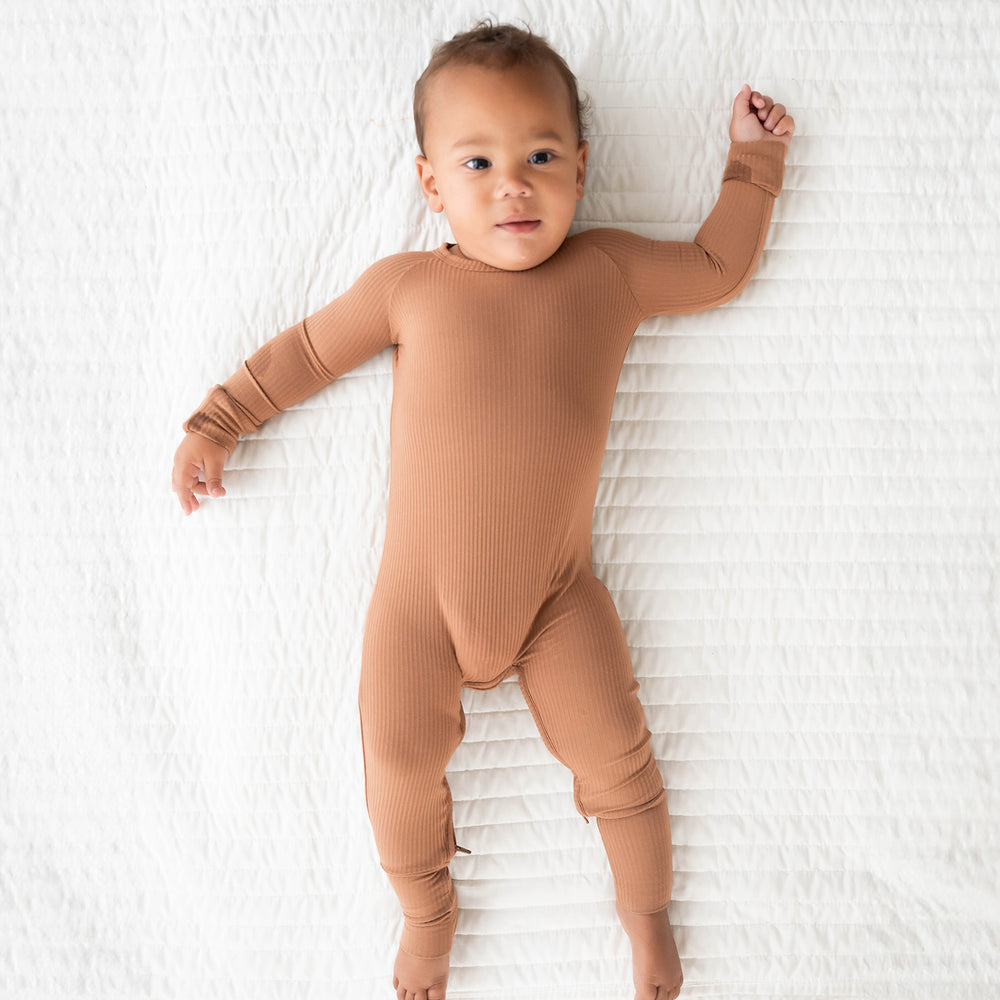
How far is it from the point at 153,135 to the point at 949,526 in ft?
3.80

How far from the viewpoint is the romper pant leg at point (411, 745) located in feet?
3.14

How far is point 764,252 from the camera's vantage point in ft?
3.55

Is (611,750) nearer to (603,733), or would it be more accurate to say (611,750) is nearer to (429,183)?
(603,733)

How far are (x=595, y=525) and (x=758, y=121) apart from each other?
55 centimetres

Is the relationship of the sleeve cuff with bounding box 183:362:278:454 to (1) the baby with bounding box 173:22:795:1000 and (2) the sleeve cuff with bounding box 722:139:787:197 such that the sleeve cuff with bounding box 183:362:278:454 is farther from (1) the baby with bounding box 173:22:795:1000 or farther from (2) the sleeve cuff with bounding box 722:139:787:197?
(2) the sleeve cuff with bounding box 722:139:787:197

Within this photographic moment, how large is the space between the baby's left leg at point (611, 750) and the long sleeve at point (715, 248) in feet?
1.23

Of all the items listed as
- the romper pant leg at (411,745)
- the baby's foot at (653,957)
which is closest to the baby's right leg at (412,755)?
the romper pant leg at (411,745)

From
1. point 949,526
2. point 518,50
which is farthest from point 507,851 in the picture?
point 518,50

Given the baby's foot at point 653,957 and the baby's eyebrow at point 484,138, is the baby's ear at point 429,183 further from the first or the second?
the baby's foot at point 653,957

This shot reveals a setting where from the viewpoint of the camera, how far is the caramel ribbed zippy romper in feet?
3.16

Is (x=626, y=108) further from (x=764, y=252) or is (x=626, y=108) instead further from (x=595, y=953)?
(x=595, y=953)

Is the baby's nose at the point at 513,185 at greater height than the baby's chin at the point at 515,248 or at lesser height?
greater

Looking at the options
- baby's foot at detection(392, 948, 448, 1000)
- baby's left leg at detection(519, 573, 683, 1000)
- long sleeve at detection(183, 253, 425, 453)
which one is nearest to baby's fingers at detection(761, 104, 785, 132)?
long sleeve at detection(183, 253, 425, 453)

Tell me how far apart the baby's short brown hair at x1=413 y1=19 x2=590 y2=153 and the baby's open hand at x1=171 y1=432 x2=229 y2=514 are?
45cm
